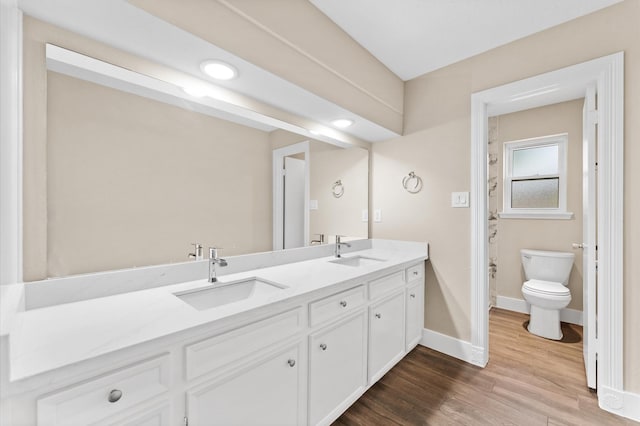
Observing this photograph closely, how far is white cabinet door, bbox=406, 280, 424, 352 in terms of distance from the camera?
2174 mm

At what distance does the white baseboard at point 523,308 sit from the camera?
9.52 feet

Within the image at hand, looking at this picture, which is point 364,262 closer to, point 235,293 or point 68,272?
point 235,293

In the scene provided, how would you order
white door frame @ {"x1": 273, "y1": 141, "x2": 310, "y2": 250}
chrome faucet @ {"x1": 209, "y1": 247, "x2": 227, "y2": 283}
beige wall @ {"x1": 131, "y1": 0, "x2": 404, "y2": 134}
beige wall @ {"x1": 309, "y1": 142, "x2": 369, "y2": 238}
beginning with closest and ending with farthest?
1. beige wall @ {"x1": 131, "y1": 0, "x2": 404, "y2": 134}
2. chrome faucet @ {"x1": 209, "y1": 247, "x2": 227, "y2": 283}
3. white door frame @ {"x1": 273, "y1": 141, "x2": 310, "y2": 250}
4. beige wall @ {"x1": 309, "y1": 142, "x2": 369, "y2": 238}

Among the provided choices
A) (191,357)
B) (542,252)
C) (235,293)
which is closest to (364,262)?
(235,293)

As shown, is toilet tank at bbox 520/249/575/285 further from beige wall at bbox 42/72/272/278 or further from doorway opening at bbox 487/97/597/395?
beige wall at bbox 42/72/272/278

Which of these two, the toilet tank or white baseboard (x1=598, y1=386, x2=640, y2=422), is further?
the toilet tank

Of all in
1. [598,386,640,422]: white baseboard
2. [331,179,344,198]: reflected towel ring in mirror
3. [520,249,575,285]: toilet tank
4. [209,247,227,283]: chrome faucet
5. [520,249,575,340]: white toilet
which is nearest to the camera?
[209,247,227,283]: chrome faucet

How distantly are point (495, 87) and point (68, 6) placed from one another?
2.49 m

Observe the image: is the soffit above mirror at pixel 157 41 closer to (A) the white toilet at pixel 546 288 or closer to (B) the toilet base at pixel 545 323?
(A) the white toilet at pixel 546 288

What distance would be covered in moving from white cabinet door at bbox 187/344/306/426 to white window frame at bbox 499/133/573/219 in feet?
10.6

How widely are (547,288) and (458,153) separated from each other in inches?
65.1

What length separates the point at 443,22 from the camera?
6.01ft

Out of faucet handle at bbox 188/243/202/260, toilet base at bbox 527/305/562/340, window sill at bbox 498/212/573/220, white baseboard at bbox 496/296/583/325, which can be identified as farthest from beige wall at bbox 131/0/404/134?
white baseboard at bbox 496/296/583/325

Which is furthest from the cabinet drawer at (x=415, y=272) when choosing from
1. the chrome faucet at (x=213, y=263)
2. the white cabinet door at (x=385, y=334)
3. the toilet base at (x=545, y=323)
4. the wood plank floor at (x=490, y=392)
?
the chrome faucet at (x=213, y=263)
